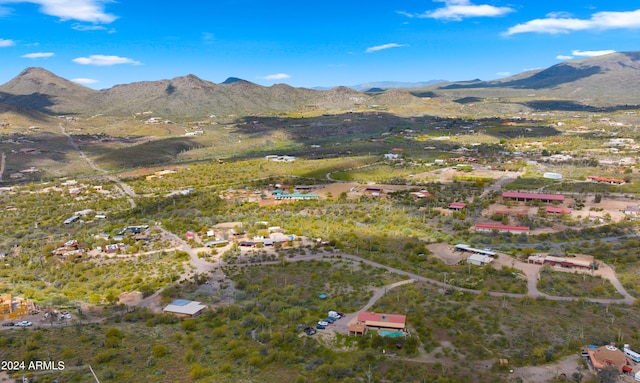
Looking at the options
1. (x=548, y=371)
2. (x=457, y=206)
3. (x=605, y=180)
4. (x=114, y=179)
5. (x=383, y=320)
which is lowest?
(x=548, y=371)

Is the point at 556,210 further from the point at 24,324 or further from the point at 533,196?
the point at 24,324

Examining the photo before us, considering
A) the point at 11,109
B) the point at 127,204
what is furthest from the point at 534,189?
the point at 11,109

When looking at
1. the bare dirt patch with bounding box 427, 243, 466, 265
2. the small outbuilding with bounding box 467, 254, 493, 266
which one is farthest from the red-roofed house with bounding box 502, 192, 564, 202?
the small outbuilding with bounding box 467, 254, 493, 266

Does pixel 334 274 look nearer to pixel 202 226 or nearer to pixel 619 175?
pixel 202 226

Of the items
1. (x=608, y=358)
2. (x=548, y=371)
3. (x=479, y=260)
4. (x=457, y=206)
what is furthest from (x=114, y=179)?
(x=608, y=358)

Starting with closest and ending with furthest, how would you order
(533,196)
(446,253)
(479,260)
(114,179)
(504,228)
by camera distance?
(479,260)
(446,253)
(504,228)
(533,196)
(114,179)

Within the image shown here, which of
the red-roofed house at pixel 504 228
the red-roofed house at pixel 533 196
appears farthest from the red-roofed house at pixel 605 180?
the red-roofed house at pixel 504 228
